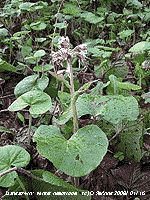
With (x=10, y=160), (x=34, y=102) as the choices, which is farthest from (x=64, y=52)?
(x=10, y=160)

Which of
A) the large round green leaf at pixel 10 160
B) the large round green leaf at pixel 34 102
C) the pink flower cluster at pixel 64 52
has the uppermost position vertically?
the pink flower cluster at pixel 64 52

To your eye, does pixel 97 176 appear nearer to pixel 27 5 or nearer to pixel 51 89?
pixel 51 89

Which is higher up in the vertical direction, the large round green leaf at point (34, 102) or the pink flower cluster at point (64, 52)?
the pink flower cluster at point (64, 52)

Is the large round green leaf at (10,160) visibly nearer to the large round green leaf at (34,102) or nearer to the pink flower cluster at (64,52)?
the large round green leaf at (34,102)

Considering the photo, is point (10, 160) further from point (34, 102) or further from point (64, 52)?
point (64, 52)

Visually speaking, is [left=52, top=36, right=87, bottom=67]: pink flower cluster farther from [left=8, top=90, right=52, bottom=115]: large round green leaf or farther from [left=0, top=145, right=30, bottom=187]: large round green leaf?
[left=0, top=145, right=30, bottom=187]: large round green leaf

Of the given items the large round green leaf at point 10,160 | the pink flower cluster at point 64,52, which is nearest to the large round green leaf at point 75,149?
the large round green leaf at point 10,160
